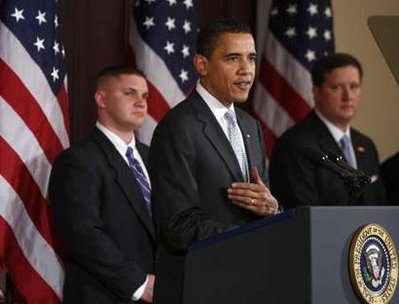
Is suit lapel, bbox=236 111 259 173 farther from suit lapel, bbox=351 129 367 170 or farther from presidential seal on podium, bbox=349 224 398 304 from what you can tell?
suit lapel, bbox=351 129 367 170

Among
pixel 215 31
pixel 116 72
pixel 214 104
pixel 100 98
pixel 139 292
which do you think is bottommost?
pixel 139 292

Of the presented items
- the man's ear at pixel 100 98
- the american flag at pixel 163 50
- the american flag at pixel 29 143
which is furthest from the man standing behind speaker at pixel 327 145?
the american flag at pixel 29 143

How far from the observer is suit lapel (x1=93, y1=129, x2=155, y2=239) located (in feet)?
13.1

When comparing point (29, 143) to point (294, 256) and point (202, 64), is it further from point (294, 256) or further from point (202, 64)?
point (294, 256)

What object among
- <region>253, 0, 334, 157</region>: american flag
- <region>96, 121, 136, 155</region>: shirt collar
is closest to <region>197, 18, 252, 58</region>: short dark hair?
<region>96, 121, 136, 155</region>: shirt collar

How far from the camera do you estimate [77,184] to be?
155 inches

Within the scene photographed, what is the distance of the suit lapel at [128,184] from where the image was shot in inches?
157

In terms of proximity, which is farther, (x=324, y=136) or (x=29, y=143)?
(x=324, y=136)

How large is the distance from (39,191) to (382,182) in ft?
5.95

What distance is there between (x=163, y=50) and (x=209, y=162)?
2.12m

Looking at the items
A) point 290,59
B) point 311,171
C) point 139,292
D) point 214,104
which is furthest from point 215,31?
point 290,59

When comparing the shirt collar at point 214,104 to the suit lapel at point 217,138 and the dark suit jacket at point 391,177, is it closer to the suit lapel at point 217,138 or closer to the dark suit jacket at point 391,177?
the suit lapel at point 217,138

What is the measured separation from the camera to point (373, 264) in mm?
2055

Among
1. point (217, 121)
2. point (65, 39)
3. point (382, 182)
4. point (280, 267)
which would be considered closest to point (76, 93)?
point (65, 39)
